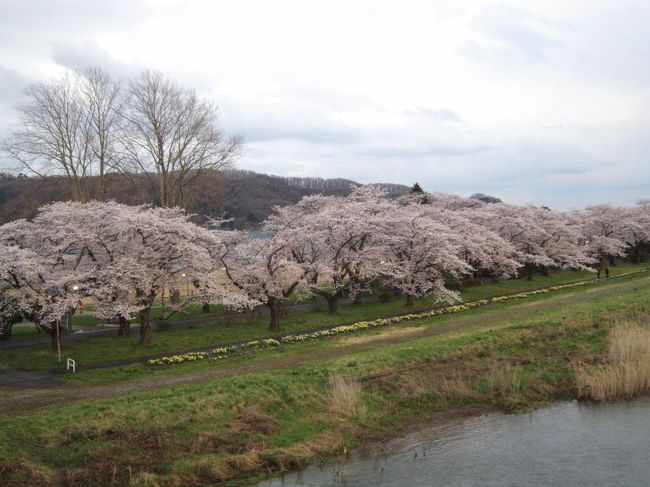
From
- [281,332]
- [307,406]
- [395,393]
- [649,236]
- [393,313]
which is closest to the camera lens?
[307,406]

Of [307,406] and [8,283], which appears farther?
[8,283]

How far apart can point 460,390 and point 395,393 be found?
2.47 m

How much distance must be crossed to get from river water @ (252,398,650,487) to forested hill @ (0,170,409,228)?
3160cm

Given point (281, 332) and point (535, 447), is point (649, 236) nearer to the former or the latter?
point (281, 332)

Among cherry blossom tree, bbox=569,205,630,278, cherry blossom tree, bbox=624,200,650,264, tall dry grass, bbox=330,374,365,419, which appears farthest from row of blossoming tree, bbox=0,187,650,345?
cherry blossom tree, bbox=624,200,650,264

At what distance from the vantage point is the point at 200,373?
75.2 feet

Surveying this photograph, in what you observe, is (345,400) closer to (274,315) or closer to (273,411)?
(273,411)

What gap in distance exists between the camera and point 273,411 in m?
18.3

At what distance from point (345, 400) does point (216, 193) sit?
103 ft

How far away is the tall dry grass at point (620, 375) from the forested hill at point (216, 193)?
32.9 m

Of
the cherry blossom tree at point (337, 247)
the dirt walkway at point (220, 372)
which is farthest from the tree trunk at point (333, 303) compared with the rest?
the dirt walkway at point (220, 372)

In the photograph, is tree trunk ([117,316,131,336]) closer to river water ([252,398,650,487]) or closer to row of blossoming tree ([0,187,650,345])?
row of blossoming tree ([0,187,650,345])

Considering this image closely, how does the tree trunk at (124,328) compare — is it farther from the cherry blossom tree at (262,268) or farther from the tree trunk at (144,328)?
the cherry blossom tree at (262,268)

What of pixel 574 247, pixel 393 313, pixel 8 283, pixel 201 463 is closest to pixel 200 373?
pixel 201 463
